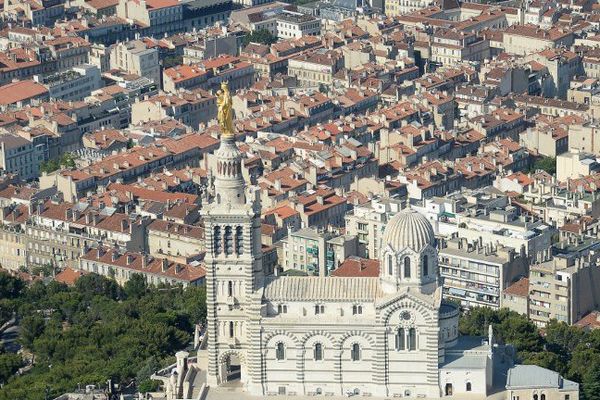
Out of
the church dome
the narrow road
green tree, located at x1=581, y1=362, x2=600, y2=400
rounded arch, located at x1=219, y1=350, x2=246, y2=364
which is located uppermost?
the church dome

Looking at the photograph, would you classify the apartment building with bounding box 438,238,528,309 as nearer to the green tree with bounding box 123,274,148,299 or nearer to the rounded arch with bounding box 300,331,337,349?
the green tree with bounding box 123,274,148,299

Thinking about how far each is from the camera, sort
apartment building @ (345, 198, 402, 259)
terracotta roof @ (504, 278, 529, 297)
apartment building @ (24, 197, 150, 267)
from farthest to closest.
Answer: apartment building @ (24, 197, 150, 267) < apartment building @ (345, 198, 402, 259) < terracotta roof @ (504, 278, 529, 297)

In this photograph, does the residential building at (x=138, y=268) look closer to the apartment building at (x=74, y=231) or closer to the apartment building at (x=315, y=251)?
the apartment building at (x=74, y=231)

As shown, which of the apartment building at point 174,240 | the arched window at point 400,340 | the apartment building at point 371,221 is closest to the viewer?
the arched window at point 400,340

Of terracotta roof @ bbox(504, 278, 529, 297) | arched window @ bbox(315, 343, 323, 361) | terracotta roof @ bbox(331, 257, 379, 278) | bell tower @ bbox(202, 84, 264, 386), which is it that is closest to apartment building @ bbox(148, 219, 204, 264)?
terracotta roof @ bbox(331, 257, 379, 278)

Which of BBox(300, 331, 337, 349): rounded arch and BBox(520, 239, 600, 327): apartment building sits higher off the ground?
BBox(300, 331, 337, 349): rounded arch

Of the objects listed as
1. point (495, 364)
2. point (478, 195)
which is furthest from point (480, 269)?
point (495, 364)

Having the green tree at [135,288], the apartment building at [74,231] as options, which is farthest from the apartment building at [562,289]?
the apartment building at [74,231]

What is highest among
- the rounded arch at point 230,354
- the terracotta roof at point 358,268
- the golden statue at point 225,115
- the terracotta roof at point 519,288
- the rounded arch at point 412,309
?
the golden statue at point 225,115
